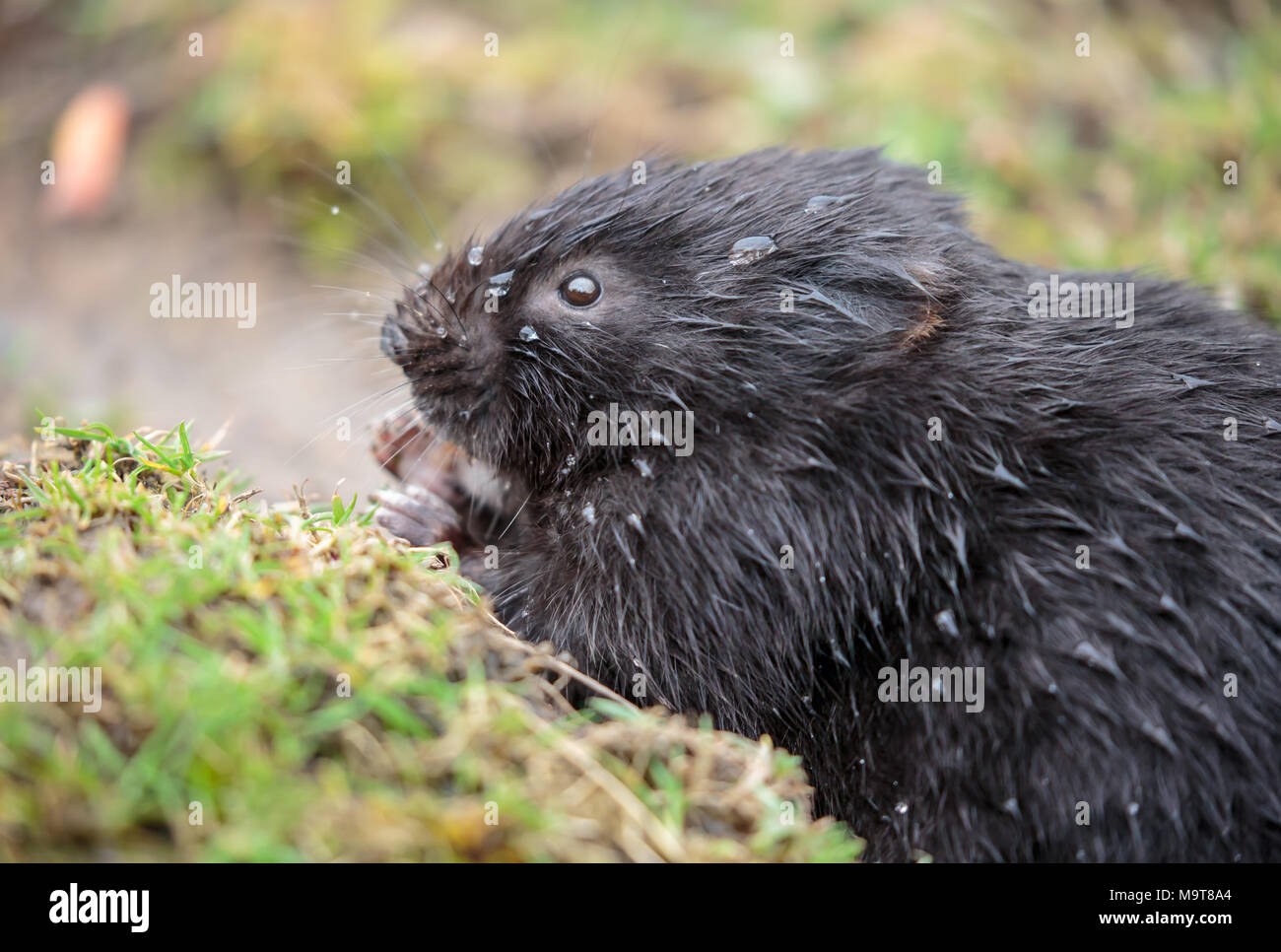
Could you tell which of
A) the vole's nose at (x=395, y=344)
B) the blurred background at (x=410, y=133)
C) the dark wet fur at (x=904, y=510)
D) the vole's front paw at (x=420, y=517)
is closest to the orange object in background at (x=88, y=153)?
the blurred background at (x=410, y=133)

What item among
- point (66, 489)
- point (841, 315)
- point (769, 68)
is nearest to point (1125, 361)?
point (841, 315)

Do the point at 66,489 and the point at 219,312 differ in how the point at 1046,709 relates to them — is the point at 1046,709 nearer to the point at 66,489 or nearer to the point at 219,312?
the point at 66,489

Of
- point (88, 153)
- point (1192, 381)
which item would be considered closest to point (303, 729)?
point (1192, 381)

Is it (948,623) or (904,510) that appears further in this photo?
(904,510)

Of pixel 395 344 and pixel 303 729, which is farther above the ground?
pixel 395 344

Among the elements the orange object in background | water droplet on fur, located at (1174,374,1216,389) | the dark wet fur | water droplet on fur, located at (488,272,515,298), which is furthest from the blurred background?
water droplet on fur, located at (1174,374,1216,389)

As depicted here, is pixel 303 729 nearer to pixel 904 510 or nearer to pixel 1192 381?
pixel 904 510

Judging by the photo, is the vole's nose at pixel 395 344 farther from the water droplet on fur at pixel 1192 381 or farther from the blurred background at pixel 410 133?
the water droplet on fur at pixel 1192 381
